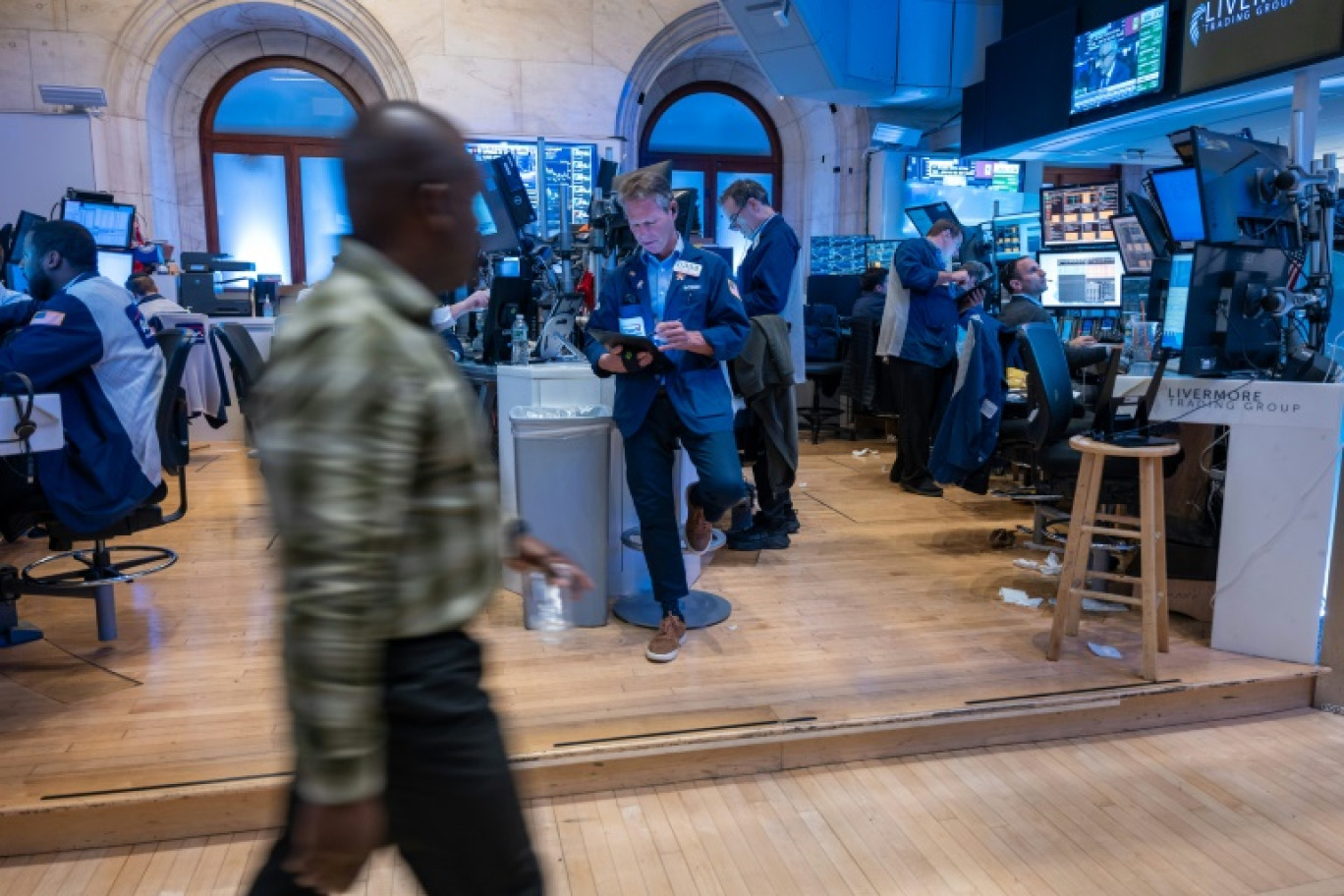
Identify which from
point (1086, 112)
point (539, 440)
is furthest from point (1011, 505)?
point (1086, 112)

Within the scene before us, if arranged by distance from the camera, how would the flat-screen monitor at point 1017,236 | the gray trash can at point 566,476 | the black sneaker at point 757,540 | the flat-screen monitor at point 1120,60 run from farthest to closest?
1. the flat-screen monitor at point 1120,60
2. the flat-screen monitor at point 1017,236
3. the black sneaker at point 757,540
4. the gray trash can at point 566,476

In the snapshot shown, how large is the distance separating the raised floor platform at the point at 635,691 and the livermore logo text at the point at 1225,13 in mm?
3966

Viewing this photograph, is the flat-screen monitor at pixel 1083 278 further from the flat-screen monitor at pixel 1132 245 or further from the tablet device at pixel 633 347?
the tablet device at pixel 633 347

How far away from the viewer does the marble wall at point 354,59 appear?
25.0 ft

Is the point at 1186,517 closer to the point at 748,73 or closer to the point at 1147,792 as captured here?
the point at 1147,792

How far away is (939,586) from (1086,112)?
17.0ft

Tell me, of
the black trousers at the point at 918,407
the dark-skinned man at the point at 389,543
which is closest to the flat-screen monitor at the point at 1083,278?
the black trousers at the point at 918,407

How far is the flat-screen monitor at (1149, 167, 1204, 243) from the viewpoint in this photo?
12.3 feet

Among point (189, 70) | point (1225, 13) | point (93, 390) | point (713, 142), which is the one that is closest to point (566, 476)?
point (93, 390)

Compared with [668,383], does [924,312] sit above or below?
above

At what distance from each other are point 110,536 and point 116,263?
3.49 meters

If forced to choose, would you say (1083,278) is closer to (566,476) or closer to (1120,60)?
(1120,60)

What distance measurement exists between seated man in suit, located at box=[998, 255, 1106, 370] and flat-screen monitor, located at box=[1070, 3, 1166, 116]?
96.5 inches

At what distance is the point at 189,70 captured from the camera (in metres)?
8.95
